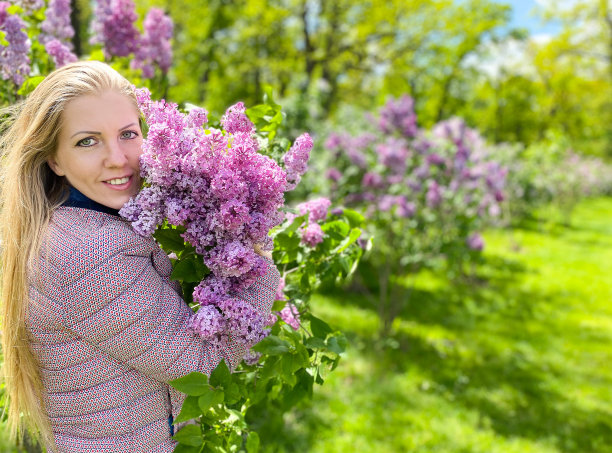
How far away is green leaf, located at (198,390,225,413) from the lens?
4.02 ft

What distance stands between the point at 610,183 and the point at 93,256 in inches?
1469

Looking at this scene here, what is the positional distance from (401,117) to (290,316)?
162 inches

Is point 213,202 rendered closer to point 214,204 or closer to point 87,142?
point 214,204

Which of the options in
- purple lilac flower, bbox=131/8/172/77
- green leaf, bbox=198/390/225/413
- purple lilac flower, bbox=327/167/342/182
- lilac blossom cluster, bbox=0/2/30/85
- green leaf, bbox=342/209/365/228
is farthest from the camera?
purple lilac flower, bbox=327/167/342/182

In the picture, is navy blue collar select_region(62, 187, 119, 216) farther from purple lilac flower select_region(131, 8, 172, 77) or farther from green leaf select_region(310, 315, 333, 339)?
purple lilac flower select_region(131, 8, 172, 77)

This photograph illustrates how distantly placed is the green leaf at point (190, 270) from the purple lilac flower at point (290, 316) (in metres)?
0.43

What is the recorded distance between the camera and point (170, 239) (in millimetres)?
1363

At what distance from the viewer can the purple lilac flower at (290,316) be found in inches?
67.1

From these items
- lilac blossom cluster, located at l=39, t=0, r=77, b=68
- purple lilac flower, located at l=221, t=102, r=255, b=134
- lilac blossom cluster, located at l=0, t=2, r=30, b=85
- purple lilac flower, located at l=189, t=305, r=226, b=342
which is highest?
lilac blossom cluster, located at l=39, t=0, r=77, b=68

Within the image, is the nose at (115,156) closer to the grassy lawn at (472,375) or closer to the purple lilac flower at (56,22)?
the purple lilac flower at (56,22)

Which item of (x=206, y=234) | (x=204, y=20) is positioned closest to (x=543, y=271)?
(x=206, y=234)

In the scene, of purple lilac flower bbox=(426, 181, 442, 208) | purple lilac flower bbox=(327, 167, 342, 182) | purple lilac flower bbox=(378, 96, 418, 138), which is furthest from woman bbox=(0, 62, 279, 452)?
purple lilac flower bbox=(327, 167, 342, 182)

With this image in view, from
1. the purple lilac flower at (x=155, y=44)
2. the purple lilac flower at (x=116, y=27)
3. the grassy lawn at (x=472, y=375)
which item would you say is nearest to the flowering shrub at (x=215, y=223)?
the purple lilac flower at (x=116, y=27)

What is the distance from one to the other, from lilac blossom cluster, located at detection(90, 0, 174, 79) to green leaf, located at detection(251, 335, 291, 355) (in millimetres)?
2201
